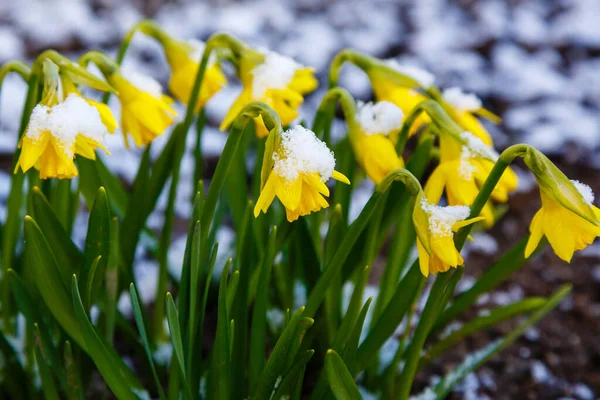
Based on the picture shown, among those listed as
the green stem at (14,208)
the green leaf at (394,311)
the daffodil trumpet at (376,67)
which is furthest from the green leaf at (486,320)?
the green stem at (14,208)

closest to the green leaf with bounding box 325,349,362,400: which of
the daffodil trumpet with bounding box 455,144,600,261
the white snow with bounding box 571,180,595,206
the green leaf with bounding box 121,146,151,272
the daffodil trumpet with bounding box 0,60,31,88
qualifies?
the daffodil trumpet with bounding box 455,144,600,261

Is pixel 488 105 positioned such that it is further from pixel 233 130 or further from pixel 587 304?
pixel 233 130

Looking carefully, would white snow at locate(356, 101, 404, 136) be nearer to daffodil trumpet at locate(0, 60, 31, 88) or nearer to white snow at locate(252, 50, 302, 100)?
white snow at locate(252, 50, 302, 100)

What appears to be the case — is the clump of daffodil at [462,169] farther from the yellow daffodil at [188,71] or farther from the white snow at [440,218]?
the yellow daffodil at [188,71]

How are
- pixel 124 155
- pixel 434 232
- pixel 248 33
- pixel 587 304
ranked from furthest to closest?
1. pixel 248 33
2. pixel 124 155
3. pixel 587 304
4. pixel 434 232

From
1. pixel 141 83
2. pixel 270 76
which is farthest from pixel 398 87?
pixel 141 83

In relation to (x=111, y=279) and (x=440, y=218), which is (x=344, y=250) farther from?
(x=111, y=279)

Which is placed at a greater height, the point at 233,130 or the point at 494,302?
the point at 233,130

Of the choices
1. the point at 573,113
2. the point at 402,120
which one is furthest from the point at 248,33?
the point at 402,120
